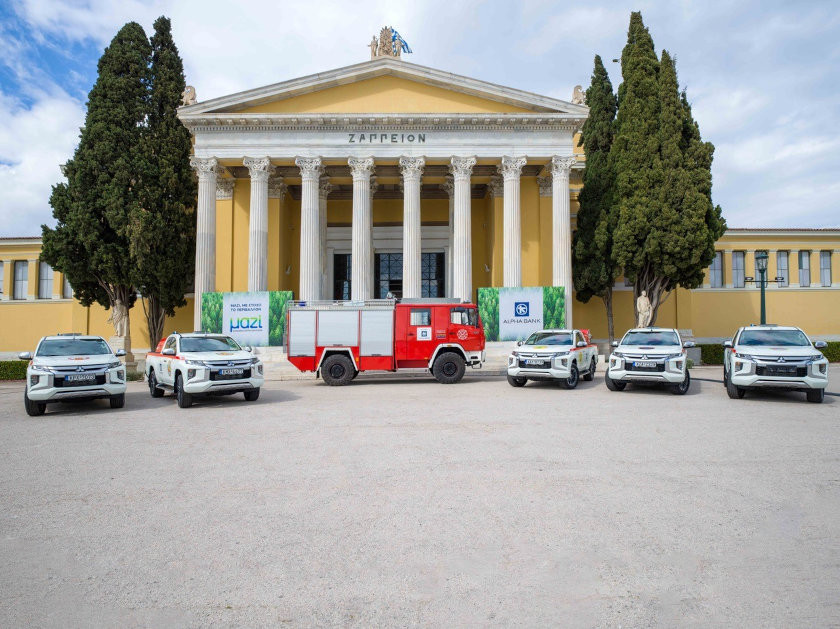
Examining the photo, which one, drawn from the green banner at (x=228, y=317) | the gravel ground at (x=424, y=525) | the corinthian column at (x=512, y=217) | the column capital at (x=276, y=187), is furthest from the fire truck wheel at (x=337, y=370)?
the column capital at (x=276, y=187)

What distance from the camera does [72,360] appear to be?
10742 millimetres

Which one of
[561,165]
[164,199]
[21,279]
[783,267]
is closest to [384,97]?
[561,165]

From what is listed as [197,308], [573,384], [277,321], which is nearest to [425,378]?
[573,384]

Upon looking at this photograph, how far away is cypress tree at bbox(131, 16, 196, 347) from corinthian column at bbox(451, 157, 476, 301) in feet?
40.0

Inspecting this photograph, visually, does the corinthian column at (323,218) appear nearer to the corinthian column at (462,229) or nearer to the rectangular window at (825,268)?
the corinthian column at (462,229)

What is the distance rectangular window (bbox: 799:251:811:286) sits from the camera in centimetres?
3053

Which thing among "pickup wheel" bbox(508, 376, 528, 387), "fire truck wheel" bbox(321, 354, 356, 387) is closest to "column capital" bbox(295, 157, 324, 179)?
"fire truck wheel" bbox(321, 354, 356, 387)

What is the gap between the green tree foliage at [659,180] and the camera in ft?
71.4

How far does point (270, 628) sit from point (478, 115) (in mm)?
22413

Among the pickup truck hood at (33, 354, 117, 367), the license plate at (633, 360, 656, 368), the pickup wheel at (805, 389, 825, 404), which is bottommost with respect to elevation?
the pickup wheel at (805, 389, 825, 404)

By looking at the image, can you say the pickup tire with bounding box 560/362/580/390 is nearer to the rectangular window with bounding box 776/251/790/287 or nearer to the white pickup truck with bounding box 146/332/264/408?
the white pickup truck with bounding box 146/332/264/408

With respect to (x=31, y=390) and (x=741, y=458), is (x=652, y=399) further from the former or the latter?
(x=31, y=390)

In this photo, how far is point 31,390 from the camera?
10219 millimetres

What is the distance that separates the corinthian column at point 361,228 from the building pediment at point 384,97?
2372mm
